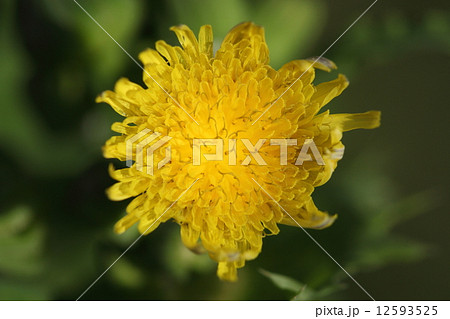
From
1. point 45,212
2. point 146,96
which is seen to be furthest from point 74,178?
point 146,96

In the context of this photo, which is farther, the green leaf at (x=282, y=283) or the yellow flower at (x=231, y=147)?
the green leaf at (x=282, y=283)

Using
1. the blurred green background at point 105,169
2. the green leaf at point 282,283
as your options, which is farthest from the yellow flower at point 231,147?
the blurred green background at point 105,169

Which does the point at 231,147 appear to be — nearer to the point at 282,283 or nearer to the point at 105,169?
the point at 282,283

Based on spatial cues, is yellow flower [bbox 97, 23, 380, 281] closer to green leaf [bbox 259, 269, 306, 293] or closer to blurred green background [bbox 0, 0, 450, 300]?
green leaf [bbox 259, 269, 306, 293]

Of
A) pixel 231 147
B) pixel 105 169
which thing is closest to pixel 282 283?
pixel 231 147

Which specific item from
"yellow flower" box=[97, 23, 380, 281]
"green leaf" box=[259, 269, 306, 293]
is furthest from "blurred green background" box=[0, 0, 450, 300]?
"yellow flower" box=[97, 23, 380, 281]

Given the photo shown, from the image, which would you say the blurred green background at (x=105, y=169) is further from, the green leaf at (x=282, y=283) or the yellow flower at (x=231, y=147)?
the yellow flower at (x=231, y=147)
